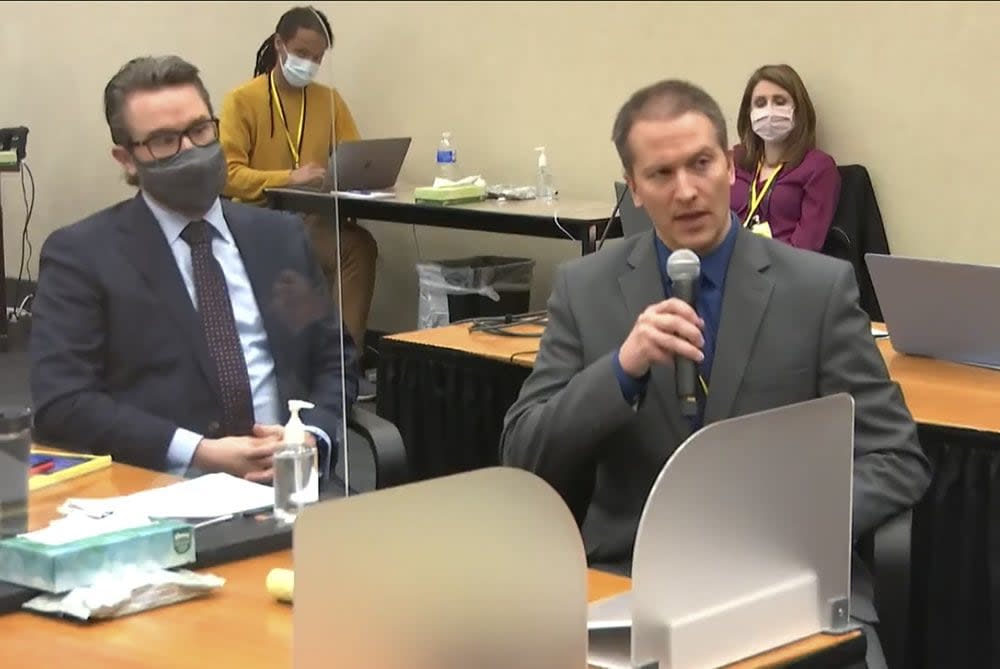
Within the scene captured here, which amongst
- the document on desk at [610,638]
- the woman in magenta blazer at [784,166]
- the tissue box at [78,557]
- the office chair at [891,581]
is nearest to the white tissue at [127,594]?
the tissue box at [78,557]

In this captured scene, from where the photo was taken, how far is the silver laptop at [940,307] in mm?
2900

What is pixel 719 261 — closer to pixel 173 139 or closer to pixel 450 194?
pixel 173 139

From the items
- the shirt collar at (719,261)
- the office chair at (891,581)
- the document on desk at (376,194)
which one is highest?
the shirt collar at (719,261)

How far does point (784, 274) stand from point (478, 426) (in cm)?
143

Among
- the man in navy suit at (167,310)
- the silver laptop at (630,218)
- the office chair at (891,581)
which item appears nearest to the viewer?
the office chair at (891,581)

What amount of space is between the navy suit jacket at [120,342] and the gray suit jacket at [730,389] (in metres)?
0.52

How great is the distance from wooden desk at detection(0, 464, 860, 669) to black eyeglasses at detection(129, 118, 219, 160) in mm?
833

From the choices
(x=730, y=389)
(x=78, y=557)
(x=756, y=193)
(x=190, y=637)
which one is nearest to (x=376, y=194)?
(x=756, y=193)

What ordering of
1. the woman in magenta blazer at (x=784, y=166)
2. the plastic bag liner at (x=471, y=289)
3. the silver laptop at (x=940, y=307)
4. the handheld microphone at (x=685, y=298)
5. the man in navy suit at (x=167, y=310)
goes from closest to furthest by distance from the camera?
the handheld microphone at (x=685, y=298) < the man in navy suit at (x=167, y=310) < the silver laptop at (x=940, y=307) < the woman in magenta blazer at (x=784, y=166) < the plastic bag liner at (x=471, y=289)

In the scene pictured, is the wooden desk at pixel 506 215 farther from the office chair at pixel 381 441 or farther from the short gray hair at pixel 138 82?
the short gray hair at pixel 138 82

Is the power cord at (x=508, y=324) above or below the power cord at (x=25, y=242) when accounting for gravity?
below

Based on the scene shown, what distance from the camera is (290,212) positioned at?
2.55 m

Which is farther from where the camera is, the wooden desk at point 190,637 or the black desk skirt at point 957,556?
the black desk skirt at point 957,556

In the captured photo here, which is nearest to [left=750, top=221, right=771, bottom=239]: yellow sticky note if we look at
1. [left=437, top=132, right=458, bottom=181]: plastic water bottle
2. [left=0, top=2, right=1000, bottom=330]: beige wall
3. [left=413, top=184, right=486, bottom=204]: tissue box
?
[left=0, top=2, right=1000, bottom=330]: beige wall
